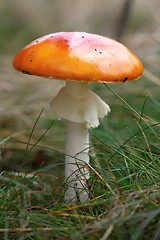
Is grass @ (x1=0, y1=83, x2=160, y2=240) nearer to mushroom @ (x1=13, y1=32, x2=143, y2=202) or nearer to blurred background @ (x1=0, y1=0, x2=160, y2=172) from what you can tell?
mushroom @ (x1=13, y1=32, x2=143, y2=202)

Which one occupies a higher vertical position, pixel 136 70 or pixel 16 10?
pixel 16 10

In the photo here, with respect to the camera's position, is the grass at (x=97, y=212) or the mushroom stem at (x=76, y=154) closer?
the grass at (x=97, y=212)

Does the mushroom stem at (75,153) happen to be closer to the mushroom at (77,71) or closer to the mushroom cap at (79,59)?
the mushroom at (77,71)

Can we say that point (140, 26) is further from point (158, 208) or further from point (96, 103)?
point (158, 208)

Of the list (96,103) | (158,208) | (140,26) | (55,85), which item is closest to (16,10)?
(140,26)

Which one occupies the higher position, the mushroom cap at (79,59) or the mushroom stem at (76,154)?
the mushroom cap at (79,59)

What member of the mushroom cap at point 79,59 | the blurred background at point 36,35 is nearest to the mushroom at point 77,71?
the mushroom cap at point 79,59
